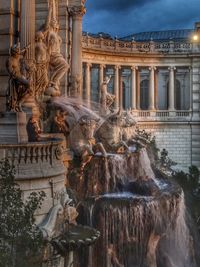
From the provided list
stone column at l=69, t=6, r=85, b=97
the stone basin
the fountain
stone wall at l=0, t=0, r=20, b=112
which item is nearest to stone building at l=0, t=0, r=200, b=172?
stone column at l=69, t=6, r=85, b=97

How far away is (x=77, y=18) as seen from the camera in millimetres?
31828

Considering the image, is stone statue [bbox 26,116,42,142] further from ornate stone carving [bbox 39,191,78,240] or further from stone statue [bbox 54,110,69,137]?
stone statue [bbox 54,110,69,137]

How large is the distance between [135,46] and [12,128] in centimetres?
4692

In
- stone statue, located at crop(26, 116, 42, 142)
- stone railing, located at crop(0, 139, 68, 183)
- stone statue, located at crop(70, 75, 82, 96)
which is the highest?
stone statue, located at crop(70, 75, 82, 96)

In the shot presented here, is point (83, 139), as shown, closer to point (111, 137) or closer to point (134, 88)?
point (111, 137)

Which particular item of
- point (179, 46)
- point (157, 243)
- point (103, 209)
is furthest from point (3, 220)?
point (179, 46)

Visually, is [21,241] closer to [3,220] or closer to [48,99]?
[3,220]

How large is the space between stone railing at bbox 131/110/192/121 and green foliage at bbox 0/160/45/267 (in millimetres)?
51443

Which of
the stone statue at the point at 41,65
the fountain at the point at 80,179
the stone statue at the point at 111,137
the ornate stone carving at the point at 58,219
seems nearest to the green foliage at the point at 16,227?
the ornate stone carving at the point at 58,219

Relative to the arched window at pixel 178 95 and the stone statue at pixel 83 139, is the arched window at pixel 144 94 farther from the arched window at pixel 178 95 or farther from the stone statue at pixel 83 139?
the stone statue at pixel 83 139

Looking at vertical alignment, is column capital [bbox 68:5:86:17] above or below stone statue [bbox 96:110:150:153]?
above

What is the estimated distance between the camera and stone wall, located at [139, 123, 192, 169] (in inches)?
2549

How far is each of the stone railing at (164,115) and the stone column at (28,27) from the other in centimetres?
4174

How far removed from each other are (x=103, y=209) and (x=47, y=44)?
8679mm
